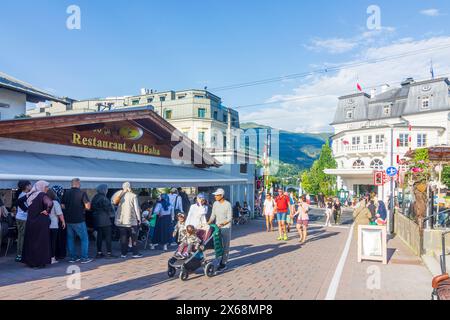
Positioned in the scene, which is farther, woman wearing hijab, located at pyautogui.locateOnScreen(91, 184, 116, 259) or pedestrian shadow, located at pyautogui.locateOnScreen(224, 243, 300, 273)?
pedestrian shadow, located at pyautogui.locateOnScreen(224, 243, 300, 273)

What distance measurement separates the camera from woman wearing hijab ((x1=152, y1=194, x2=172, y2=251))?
10555 mm

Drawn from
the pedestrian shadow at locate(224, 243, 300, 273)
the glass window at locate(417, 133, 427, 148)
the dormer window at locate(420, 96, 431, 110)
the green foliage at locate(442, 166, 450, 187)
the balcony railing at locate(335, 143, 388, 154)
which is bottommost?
the pedestrian shadow at locate(224, 243, 300, 273)

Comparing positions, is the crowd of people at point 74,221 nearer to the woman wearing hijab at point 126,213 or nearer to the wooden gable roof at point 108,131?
the woman wearing hijab at point 126,213

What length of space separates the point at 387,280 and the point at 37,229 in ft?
24.2

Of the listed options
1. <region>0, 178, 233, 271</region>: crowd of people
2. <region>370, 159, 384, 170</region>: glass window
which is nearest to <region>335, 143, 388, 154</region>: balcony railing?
<region>370, 159, 384, 170</region>: glass window

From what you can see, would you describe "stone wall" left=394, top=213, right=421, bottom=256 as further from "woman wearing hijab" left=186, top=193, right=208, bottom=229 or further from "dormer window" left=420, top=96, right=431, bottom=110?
"dormer window" left=420, top=96, right=431, bottom=110

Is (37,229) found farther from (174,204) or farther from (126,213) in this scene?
(174,204)

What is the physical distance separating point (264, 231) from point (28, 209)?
33.8 ft

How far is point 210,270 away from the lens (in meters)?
7.35

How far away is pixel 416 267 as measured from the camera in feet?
28.7

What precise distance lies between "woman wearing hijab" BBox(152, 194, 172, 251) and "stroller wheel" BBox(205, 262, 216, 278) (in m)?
3.40

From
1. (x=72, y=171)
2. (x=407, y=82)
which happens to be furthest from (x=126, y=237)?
(x=407, y=82)

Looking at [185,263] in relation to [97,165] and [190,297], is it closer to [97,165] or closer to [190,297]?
[190,297]

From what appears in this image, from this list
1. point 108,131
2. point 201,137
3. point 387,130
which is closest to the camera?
point 108,131
